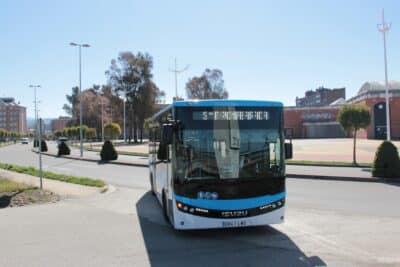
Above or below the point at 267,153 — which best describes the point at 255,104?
above

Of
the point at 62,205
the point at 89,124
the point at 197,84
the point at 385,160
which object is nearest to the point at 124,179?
the point at 62,205

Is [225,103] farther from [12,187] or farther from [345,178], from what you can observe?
[345,178]

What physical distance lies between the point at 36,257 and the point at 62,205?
5.30m

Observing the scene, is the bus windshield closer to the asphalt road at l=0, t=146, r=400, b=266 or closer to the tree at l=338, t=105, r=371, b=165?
the asphalt road at l=0, t=146, r=400, b=266

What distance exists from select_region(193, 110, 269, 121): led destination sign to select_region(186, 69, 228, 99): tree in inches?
3863

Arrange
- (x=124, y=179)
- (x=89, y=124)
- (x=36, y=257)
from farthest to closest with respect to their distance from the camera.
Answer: (x=89, y=124) → (x=124, y=179) → (x=36, y=257)

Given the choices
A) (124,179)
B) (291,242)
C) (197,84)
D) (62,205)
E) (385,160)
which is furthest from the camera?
(197,84)

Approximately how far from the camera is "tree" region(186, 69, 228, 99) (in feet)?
351

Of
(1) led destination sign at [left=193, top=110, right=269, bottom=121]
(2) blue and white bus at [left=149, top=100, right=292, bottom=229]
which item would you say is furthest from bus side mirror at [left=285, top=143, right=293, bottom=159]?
(1) led destination sign at [left=193, top=110, right=269, bottom=121]

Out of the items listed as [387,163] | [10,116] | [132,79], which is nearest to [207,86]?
[132,79]

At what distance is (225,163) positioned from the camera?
24.0 ft

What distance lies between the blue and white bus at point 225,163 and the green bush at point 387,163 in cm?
1129

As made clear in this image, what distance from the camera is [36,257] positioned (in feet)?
21.3

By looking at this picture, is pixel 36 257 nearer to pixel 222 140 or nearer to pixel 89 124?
pixel 222 140
